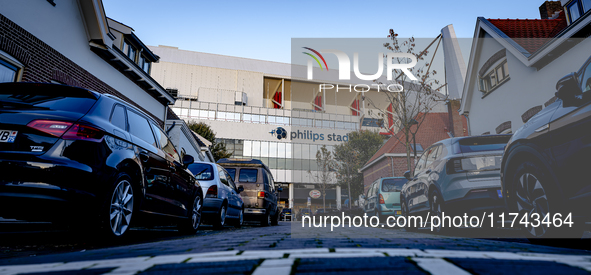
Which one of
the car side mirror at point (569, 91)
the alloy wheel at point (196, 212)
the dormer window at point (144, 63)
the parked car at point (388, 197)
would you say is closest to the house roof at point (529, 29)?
the parked car at point (388, 197)

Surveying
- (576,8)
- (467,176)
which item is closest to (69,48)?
(467,176)

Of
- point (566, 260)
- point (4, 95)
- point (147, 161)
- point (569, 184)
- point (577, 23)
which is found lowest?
point (566, 260)

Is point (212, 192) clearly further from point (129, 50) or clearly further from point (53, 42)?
point (129, 50)

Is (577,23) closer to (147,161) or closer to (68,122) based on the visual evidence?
(147,161)

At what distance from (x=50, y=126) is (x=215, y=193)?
200 inches

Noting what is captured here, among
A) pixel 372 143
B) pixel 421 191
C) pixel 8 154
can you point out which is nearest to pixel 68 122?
pixel 8 154

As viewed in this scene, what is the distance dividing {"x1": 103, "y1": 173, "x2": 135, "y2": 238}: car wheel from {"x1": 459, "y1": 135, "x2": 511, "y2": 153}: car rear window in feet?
17.2

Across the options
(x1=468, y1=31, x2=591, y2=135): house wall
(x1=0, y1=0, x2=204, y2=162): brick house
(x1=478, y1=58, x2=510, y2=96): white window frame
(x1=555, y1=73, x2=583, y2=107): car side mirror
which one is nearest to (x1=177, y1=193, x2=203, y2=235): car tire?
(x1=0, y1=0, x2=204, y2=162): brick house

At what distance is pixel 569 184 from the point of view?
3.75 m

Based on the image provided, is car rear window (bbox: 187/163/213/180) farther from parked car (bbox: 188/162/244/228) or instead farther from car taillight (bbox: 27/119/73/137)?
car taillight (bbox: 27/119/73/137)

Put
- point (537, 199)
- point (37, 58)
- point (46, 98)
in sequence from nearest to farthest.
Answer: point (46, 98) < point (537, 199) < point (37, 58)

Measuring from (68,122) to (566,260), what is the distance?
4.28 metres

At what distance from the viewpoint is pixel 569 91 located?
3947mm

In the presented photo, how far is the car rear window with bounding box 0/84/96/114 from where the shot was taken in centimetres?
390
